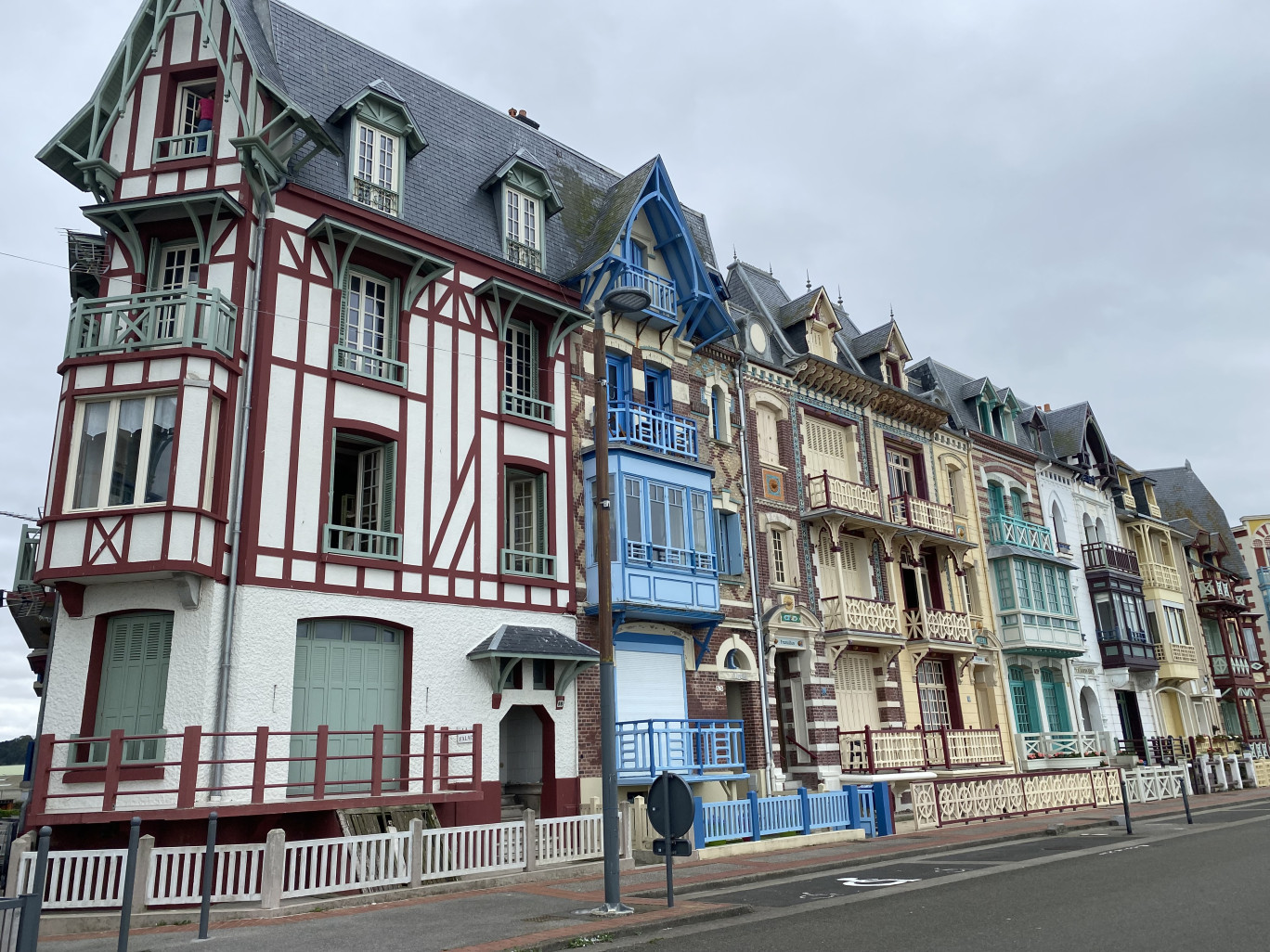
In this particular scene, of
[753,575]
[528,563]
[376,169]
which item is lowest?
[528,563]

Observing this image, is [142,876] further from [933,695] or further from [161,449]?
[933,695]

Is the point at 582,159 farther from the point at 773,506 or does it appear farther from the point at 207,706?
the point at 207,706

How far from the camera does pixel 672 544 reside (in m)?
20.6

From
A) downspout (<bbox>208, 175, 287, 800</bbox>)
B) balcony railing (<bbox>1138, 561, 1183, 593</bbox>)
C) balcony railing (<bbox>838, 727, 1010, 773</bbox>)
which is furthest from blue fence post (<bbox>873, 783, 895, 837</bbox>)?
balcony railing (<bbox>1138, 561, 1183, 593</bbox>)

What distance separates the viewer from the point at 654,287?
890 inches

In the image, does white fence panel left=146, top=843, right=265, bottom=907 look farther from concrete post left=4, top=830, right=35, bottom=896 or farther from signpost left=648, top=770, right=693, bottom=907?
signpost left=648, top=770, right=693, bottom=907

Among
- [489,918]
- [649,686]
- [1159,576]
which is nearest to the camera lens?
[489,918]

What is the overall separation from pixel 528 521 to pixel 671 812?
30.1 ft

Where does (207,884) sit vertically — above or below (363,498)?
below

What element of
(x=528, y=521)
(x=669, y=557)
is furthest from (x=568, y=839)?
(x=669, y=557)

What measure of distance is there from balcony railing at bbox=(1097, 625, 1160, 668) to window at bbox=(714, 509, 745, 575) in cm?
1892

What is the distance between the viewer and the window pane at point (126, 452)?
14500mm

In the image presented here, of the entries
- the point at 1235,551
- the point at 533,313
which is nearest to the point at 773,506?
the point at 533,313

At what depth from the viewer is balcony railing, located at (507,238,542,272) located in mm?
20283
